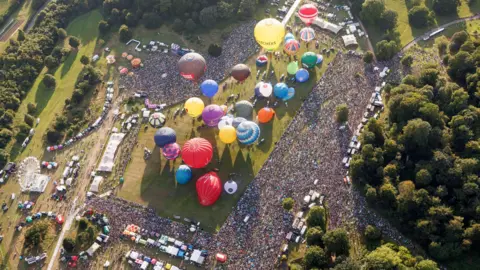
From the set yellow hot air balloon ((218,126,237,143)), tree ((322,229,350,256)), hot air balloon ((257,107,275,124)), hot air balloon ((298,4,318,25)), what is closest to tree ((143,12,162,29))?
hot air balloon ((298,4,318,25))

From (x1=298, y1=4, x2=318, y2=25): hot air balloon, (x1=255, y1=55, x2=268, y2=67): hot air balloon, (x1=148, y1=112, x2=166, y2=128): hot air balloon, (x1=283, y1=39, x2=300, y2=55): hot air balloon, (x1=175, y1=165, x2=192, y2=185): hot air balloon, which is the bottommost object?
(x1=175, y1=165, x2=192, y2=185): hot air balloon

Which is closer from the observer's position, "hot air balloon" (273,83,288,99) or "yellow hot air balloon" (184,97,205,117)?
"yellow hot air balloon" (184,97,205,117)

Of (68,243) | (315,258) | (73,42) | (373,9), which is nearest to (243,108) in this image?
(315,258)

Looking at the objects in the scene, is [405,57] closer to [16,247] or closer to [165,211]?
[165,211]

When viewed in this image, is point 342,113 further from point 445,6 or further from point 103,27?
point 103,27

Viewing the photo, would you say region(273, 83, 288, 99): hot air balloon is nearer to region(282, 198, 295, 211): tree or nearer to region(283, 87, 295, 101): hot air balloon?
region(283, 87, 295, 101): hot air balloon

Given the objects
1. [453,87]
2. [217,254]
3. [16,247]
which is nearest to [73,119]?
[16,247]

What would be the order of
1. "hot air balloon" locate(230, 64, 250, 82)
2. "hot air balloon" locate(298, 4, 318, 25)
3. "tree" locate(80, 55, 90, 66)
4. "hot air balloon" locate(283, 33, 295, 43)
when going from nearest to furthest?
"hot air balloon" locate(230, 64, 250, 82)
"hot air balloon" locate(283, 33, 295, 43)
"hot air balloon" locate(298, 4, 318, 25)
"tree" locate(80, 55, 90, 66)
